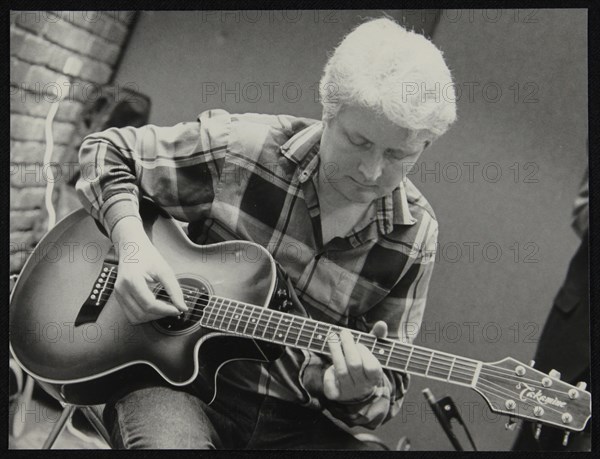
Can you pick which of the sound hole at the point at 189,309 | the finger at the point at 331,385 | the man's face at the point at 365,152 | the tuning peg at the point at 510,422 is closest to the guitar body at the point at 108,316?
the sound hole at the point at 189,309

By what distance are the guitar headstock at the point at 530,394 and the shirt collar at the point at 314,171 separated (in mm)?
331

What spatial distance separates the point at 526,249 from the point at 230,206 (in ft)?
1.98

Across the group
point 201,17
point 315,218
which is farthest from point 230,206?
point 201,17

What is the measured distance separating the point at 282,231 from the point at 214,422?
0.40m

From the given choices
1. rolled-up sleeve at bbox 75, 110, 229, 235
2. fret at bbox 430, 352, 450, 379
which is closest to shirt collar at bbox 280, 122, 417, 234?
rolled-up sleeve at bbox 75, 110, 229, 235

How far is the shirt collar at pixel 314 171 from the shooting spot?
147cm

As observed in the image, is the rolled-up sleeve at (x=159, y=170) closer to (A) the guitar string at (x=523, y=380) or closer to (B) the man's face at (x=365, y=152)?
(B) the man's face at (x=365, y=152)

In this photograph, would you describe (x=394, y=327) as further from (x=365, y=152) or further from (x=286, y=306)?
(x=365, y=152)

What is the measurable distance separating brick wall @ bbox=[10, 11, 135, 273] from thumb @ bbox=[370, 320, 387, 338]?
2.21 ft

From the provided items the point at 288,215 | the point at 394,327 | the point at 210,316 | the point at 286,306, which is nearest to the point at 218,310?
the point at 210,316

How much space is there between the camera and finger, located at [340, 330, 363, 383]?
141 cm

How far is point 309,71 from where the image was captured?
1545 millimetres

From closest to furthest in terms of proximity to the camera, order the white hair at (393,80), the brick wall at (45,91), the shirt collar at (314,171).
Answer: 1. the white hair at (393,80)
2. the shirt collar at (314,171)
3. the brick wall at (45,91)

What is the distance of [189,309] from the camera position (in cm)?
146
